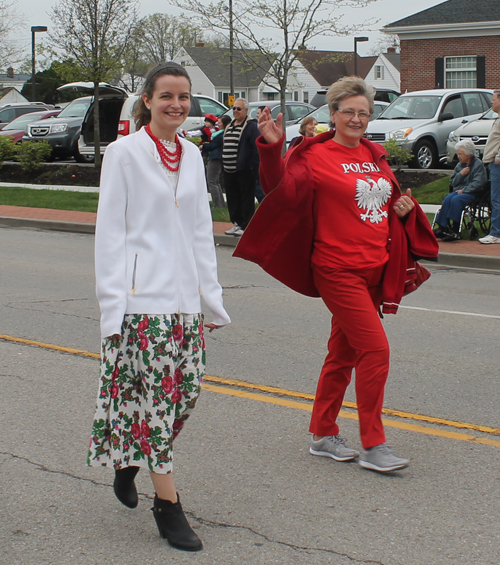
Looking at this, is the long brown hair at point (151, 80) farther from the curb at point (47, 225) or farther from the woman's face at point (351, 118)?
the curb at point (47, 225)

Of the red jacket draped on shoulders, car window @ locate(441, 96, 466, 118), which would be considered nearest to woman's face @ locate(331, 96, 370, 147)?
the red jacket draped on shoulders

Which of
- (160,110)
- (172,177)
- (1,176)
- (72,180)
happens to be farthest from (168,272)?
(1,176)

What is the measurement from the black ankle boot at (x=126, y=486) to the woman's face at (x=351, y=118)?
191cm

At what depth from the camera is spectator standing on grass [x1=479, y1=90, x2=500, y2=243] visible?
11.4 m

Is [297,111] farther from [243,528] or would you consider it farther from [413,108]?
[243,528]

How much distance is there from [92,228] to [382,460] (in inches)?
434

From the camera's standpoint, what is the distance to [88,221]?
1499cm

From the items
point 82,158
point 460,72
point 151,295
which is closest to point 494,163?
point 151,295

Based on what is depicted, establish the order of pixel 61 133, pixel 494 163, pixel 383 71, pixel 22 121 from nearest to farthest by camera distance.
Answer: pixel 494 163 < pixel 61 133 < pixel 22 121 < pixel 383 71

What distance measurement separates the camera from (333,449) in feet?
14.6

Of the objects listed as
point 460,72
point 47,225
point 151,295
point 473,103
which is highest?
point 460,72

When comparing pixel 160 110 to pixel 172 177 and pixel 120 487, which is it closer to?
pixel 172 177

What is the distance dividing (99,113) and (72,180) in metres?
A: 2.20

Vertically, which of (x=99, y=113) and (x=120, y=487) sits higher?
(x=99, y=113)
